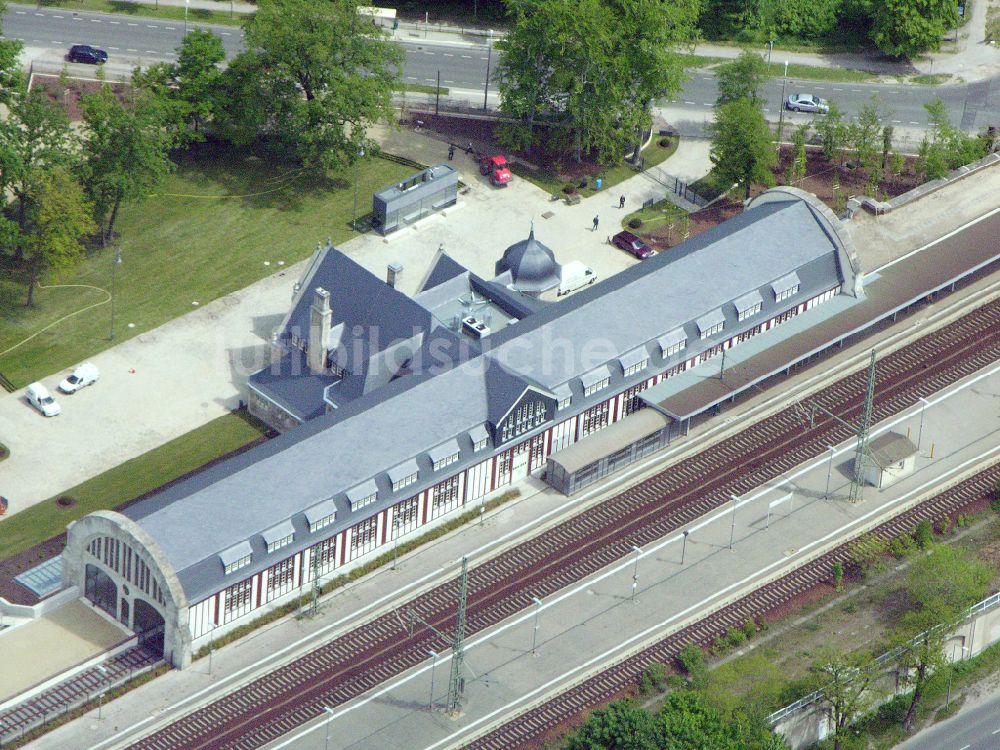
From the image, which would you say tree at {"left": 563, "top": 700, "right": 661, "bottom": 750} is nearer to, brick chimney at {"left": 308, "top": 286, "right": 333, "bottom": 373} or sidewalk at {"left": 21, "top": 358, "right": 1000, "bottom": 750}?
sidewalk at {"left": 21, "top": 358, "right": 1000, "bottom": 750}

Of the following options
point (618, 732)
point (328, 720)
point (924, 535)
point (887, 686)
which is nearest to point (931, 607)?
point (887, 686)

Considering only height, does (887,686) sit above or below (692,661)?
below

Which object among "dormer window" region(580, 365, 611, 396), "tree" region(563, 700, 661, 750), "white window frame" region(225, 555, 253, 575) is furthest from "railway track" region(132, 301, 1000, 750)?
"tree" region(563, 700, 661, 750)

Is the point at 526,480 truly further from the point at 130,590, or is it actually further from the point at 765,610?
the point at 130,590

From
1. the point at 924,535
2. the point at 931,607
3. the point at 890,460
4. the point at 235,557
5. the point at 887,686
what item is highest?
the point at 890,460

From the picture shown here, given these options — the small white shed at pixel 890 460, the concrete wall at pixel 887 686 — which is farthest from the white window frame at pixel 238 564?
the small white shed at pixel 890 460

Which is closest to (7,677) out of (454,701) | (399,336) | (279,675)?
(279,675)

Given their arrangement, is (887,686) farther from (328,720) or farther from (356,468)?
(356,468)

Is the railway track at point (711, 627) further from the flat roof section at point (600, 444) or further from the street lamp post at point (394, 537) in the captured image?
the street lamp post at point (394, 537)
